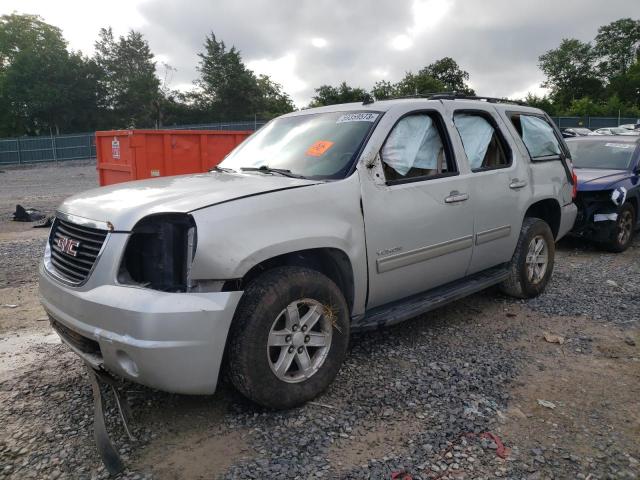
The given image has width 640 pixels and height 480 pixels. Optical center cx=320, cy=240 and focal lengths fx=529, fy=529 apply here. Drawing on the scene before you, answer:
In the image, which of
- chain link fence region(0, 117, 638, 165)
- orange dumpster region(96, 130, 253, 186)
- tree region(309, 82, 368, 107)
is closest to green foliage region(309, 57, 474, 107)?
tree region(309, 82, 368, 107)

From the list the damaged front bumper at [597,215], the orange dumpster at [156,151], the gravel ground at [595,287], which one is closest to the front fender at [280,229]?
the gravel ground at [595,287]

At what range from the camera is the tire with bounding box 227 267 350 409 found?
2.80 metres

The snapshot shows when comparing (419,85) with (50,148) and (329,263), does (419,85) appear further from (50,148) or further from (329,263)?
(329,263)

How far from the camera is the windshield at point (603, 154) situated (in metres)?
8.05

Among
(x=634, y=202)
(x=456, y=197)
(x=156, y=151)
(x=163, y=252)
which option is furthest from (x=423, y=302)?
(x=156, y=151)

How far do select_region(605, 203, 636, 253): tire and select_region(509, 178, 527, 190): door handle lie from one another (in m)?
3.39

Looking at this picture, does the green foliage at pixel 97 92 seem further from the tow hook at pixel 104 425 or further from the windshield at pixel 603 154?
the tow hook at pixel 104 425

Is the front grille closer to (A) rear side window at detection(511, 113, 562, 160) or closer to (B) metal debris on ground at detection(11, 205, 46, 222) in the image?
(A) rear side window at detection(511, 113, 562, 160)

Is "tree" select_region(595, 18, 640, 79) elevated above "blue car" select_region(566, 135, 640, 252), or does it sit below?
above

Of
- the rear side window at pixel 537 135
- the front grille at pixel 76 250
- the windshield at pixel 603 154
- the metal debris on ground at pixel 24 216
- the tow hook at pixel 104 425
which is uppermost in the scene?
the rear side window at pixel 537 135

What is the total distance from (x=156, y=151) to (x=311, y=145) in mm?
6163

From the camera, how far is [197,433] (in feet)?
9.58

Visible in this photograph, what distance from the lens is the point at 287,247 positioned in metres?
2.93

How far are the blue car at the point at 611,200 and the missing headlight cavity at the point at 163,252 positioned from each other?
6.30 metres
